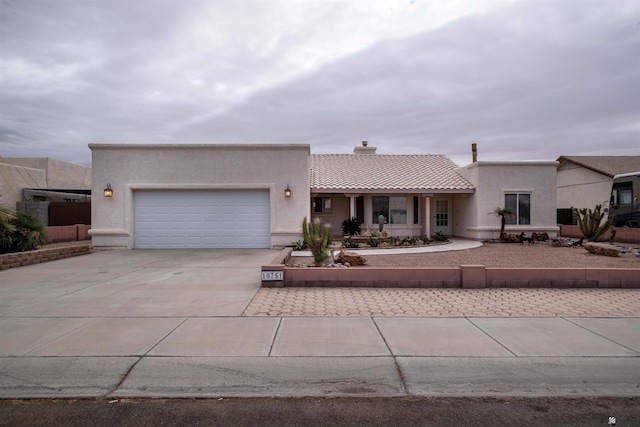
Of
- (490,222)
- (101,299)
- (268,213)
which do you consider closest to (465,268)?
(101,299)

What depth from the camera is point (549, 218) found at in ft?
64.0

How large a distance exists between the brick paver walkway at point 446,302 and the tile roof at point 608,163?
2160 centimetres

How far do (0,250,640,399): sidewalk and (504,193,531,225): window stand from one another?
39.3 ft

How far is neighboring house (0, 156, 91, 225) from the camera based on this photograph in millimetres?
23520

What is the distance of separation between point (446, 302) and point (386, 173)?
50.3 feet

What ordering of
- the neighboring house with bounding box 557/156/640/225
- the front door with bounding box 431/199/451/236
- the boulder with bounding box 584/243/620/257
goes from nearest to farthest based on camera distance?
1. the boulder with bounding box 584/243/620/257
2. the front door with bounding box 431/199/451/236
3. the neighboring house with bounding box 557/156/640/225

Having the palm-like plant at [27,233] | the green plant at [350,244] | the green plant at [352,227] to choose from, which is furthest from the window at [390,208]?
the palm-like plant at [27,233]

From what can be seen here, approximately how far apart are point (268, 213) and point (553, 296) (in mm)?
11406

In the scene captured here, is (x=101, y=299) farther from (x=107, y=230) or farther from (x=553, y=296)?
(x=107, y=230)

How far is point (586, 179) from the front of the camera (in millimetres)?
27391

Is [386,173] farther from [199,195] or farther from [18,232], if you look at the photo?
[18,232]

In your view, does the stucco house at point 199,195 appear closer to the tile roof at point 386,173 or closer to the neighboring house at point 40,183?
the tile roof at point 386,173

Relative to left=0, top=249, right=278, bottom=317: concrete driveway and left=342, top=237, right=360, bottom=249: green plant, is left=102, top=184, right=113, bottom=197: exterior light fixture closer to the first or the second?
left=0, top=249, right=278, bottom=317: concrete driveway

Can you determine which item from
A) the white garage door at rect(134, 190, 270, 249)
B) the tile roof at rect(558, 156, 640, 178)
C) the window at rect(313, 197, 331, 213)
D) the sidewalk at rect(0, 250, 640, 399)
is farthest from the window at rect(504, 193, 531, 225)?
the sidewalk at rect(0, 250, 640, 399)
